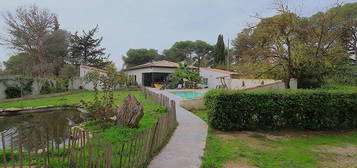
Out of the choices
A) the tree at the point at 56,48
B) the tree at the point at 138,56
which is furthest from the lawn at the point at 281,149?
the tree at the point at 138,56

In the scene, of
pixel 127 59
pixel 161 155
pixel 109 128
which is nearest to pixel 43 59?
pixel 127 59

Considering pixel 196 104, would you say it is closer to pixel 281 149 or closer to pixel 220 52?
pixel 281 149

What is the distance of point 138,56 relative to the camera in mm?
43938

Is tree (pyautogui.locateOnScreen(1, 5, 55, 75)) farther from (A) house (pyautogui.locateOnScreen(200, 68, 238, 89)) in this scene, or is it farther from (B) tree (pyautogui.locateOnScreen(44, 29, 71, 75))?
(A) house (pyautogui.locateOnScreen(200, 68, 238, 89))

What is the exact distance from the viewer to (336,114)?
653 cm

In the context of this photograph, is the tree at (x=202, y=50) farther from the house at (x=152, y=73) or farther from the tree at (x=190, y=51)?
the house at (x=152, y=73)

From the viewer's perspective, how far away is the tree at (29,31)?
2312 cm

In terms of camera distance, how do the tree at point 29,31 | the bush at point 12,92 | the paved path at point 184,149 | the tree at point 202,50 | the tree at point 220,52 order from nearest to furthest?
the paved path at point 184,149 → the bush at point 12,92 → the tree at point 29,31 → the tree at point 220,52 → the tree at point 202,50

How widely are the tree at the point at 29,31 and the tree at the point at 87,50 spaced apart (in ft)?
22.2

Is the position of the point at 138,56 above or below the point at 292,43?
above

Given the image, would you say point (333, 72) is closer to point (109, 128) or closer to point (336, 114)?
point (336, 114)

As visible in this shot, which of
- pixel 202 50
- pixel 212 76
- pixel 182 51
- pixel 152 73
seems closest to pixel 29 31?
pixel 152 73

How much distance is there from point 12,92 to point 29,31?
40.3 feet

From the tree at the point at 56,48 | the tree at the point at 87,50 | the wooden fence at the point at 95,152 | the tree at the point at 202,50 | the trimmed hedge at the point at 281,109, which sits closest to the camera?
the wooden fence at the point at 95,152
